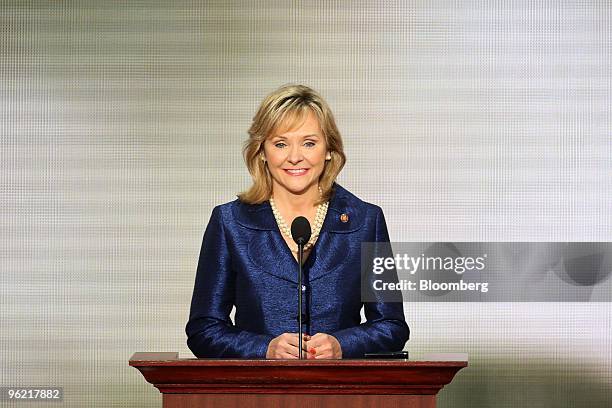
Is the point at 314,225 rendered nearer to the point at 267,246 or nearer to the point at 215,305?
the point at 267,246

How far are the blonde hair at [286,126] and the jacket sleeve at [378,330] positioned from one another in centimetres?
26

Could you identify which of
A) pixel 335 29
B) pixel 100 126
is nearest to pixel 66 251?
pixel 100 126

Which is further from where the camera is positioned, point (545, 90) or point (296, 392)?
point (545, 90)

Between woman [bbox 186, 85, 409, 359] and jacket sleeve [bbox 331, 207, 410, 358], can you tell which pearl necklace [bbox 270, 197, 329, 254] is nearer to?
woman [bbox 186, 85, 409, 359]

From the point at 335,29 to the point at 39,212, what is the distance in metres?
1.49

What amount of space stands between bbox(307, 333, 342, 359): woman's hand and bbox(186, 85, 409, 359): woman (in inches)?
5.9

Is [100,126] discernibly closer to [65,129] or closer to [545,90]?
[65,129]

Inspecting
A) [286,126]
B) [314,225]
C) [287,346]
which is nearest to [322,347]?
[287,346]

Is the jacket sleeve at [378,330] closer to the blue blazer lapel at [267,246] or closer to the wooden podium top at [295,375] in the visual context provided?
the blue blazer lapel at [267,246]

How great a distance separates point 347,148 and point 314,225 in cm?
88

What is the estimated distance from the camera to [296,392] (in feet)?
11.7

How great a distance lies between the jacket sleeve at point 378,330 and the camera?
431cm

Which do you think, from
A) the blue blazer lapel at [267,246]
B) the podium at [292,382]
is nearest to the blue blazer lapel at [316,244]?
the blue blazer lapel at [267,246]

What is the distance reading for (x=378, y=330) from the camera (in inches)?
A: 175
